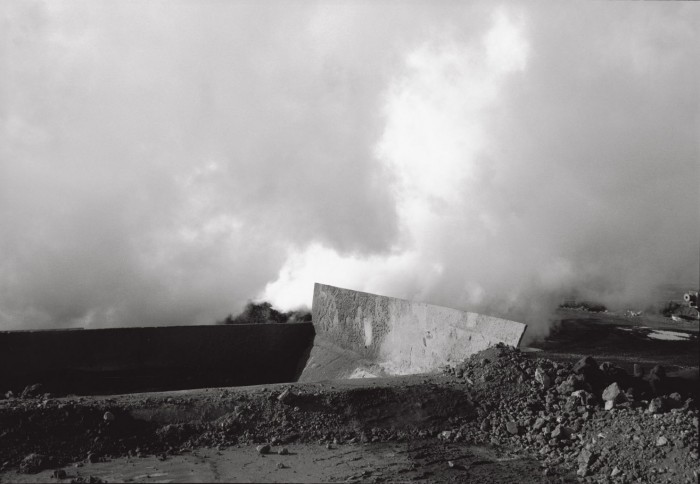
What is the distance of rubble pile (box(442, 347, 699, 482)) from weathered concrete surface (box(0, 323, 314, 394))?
2.80m

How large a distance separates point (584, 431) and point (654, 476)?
541mm

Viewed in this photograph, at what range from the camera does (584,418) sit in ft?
12.8

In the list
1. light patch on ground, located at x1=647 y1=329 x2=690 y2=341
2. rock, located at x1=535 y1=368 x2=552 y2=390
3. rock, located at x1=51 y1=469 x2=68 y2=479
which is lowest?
rock, located at x1=51 y1=469 x2=68 y2=479

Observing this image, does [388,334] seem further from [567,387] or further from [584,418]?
[584,418]

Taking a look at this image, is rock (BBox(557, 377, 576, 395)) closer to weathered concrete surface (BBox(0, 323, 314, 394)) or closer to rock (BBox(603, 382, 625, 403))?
rock (BBox(603, 382, 625, 403))

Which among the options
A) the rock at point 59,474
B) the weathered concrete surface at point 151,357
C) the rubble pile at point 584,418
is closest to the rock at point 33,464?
the rock at point 59,474

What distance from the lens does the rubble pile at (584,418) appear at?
3.40 m

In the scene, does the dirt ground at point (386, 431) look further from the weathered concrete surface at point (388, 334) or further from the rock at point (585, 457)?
the weathered concrete surface at point (388, 334)

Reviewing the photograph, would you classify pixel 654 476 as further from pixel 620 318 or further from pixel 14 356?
pixel 620 318

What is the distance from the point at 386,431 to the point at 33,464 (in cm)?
213

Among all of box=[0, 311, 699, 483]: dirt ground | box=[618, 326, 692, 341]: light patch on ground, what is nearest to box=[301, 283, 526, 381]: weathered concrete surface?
box=[0, 311, 699, 483]: dirt ground

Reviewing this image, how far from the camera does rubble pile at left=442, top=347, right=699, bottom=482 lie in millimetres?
3402

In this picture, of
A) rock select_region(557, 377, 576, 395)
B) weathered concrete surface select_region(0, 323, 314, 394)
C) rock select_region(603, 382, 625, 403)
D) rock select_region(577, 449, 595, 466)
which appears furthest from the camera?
weathered concrete surface select_region(0, 323, 314, 394)

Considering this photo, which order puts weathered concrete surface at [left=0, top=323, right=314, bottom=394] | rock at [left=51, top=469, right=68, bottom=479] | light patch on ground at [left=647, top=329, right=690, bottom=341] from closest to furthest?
rock at [left=51, top=469, right=68, bottom=479] < weathered concrete surface at [left=0, top=323, right=314, bottom=394] < light patch on ground at [left=647, top=329, right=690, bottom=341]
